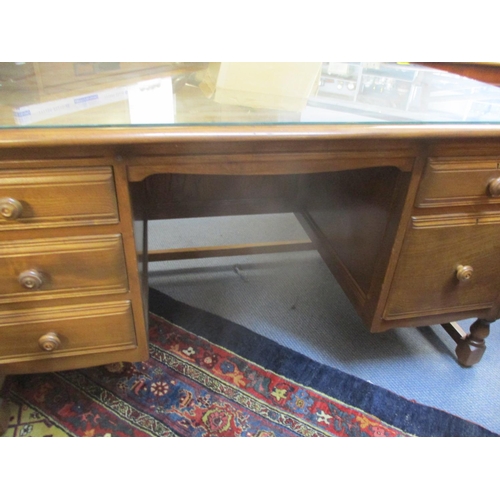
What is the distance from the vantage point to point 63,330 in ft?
2.31

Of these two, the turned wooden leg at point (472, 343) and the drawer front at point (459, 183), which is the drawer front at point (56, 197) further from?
the turned wooden leg at point (472, 343)

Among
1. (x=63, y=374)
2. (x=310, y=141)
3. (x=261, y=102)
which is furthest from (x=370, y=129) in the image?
(x=63, y=374)

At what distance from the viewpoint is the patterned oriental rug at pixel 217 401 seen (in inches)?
33.2

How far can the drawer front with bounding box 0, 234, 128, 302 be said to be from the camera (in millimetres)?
611

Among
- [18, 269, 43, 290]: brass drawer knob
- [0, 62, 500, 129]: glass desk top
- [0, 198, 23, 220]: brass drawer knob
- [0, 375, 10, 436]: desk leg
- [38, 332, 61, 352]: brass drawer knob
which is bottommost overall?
[0, 375, 10, 436]: desk leg

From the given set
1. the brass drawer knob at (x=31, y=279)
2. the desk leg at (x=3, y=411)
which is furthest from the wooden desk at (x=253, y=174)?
the desk leg at (x=3, y=411)

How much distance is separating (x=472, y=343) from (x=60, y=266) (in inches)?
39.1

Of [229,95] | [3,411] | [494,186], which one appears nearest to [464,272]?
[494,186]

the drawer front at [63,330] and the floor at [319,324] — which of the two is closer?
the drawer front at [63,330]

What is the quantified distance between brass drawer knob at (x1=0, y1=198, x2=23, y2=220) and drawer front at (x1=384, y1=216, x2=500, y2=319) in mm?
683

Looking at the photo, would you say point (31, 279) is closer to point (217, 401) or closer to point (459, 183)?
point (217, 401)

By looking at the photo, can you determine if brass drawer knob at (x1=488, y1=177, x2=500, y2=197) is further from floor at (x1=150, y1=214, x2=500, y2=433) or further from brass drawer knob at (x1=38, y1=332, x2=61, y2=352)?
brass drawer knob at (x1=38, y1=332, x2=61, y2=352)

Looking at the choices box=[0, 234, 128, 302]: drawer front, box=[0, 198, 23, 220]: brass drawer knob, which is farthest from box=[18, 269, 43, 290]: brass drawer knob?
box=[0, 198, 23, 220]: brass drawer knob

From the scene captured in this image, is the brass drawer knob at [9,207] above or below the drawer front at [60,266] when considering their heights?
above
